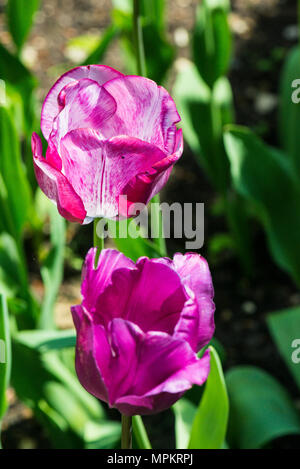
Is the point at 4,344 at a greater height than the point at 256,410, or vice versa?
the point at 4,344

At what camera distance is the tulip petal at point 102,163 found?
0.54 metres

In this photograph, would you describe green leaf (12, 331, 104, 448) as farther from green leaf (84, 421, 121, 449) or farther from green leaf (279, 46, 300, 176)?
green leaf (279, 46, 300, 176)

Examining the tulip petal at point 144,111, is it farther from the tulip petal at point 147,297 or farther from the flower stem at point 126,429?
the flower stem at point 126,429

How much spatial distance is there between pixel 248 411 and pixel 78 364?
0.75 m

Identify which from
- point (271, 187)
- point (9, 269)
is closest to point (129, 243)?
point (9, 269)

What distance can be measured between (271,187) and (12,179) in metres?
0.51

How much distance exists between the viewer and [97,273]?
1.73 feet

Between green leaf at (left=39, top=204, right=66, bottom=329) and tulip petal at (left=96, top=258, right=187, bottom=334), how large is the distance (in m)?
0.61

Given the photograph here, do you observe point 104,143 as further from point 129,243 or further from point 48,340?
point 48,340

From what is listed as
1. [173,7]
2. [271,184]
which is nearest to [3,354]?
[271,184]

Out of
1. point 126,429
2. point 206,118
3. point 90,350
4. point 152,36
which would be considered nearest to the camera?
point 90,350

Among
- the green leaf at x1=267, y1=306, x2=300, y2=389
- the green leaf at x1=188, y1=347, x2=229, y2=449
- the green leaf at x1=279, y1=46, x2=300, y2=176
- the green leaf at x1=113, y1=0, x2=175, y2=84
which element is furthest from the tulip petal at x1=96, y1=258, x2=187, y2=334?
the green leaf at x1=279, y1=46, x2=300, y2=176

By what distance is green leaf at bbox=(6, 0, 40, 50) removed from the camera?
1458mm
